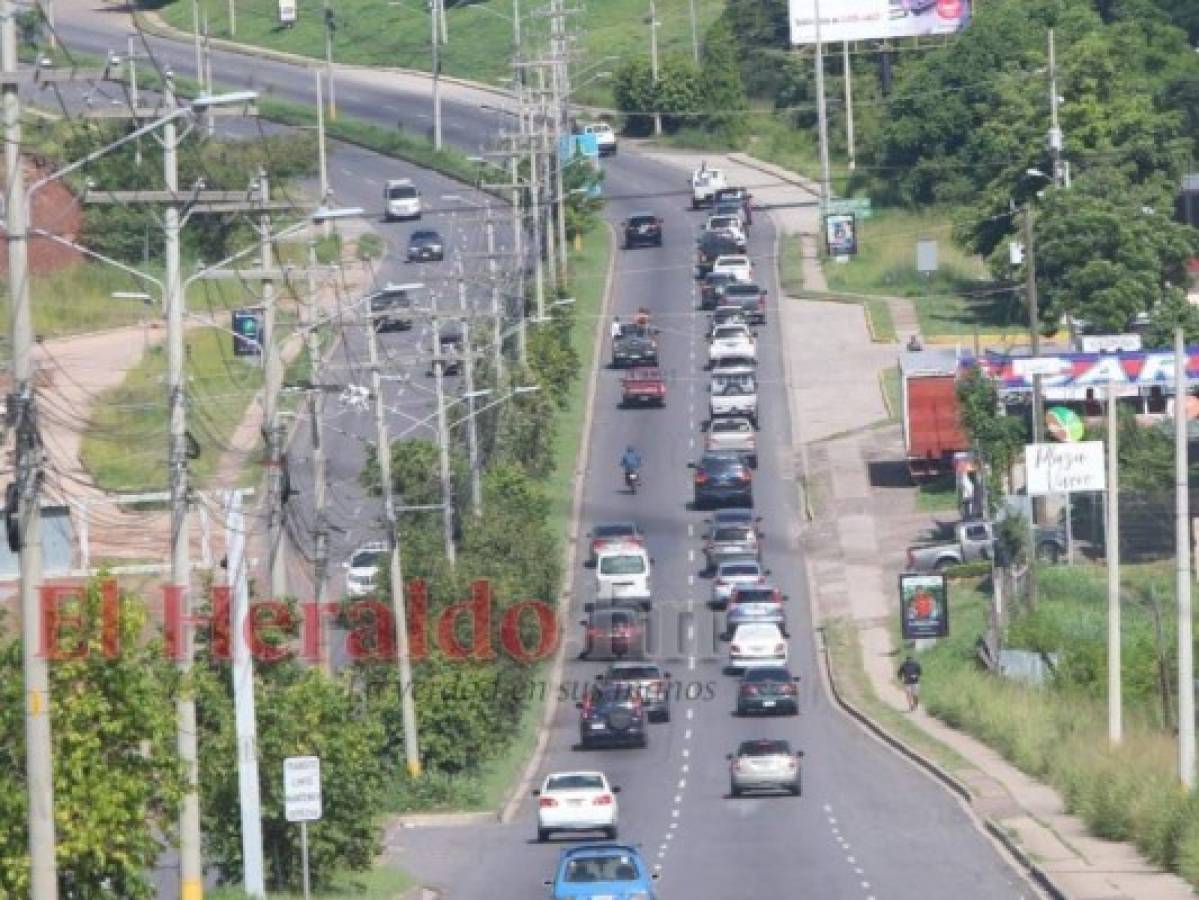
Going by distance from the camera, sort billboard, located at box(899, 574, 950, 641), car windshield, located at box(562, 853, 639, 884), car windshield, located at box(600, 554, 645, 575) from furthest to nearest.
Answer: car windshield, located at box(600, 554, 645, 575) < billboard, located at box(899, 574, 950, 641) < car windshield, located at box(562, 853, 639, 884)

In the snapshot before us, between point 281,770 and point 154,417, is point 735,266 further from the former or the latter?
point 281,770

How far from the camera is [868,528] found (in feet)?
282

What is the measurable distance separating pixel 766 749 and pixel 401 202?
2914 inches

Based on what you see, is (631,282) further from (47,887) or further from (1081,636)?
(47,887)

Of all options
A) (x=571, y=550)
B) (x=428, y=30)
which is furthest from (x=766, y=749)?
(x=428, y=30)

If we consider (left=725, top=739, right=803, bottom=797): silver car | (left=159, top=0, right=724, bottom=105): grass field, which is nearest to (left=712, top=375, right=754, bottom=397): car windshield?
(left=725, top=739, right=803, bottom=797): silver car

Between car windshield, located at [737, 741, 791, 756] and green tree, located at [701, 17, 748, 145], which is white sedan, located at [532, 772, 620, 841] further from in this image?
green tree, located at [701, 17, 748, 145]

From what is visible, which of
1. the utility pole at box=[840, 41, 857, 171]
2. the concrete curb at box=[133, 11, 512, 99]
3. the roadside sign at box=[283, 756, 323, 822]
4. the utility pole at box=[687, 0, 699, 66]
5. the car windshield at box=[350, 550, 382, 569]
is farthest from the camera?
the concrete curb at box=[133, 11, 512, 99]

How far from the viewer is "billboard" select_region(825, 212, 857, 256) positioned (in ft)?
392

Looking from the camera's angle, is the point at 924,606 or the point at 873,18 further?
the point at 873,18

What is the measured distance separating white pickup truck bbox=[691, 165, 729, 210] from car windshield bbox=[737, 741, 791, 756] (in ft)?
246

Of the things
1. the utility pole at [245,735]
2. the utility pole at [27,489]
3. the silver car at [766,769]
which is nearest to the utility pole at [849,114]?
the silver car at [766,769]

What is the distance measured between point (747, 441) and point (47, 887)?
216 feet

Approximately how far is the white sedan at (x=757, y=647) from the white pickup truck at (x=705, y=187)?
5963 centimetres
